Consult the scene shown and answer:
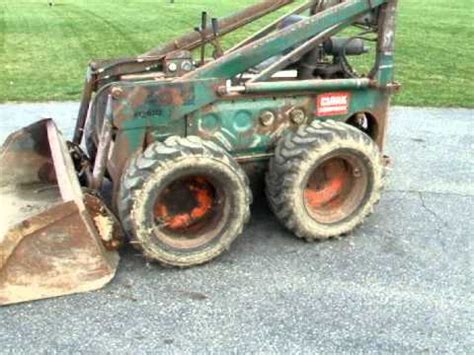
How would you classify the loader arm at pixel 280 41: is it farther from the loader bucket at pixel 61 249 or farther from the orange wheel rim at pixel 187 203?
the loader bucket at pixel 61 249

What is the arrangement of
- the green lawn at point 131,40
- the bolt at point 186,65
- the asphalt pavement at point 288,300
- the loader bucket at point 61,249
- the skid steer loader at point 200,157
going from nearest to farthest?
the asphalt pavement at point 288,300, the loader bucket at point 61,249, the skid steer loader at point 200,157, the bolt at point 186,65, the green lawn at point 131,40

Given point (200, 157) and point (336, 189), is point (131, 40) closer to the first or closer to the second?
point (336, 189)

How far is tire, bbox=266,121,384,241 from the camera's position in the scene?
13.3 ft

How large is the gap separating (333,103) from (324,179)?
0.46m

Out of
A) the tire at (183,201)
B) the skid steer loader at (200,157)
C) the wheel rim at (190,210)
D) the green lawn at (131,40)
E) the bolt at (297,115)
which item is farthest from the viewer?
the green lawn at (131,40)

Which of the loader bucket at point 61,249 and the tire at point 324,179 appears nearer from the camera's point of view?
the loader bucket at point 61,249

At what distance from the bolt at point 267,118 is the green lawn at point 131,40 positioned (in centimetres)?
441

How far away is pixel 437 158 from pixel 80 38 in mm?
9430

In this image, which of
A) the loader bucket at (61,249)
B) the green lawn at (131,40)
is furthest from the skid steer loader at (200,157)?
the green lawn at (131,40)

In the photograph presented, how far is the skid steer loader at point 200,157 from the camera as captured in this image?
3539 millimetres

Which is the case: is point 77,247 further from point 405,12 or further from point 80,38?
point 405,12

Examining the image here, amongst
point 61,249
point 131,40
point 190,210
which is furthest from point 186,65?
point 131,40

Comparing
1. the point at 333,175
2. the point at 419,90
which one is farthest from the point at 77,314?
the point at 419,90

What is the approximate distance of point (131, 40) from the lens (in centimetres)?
1401
